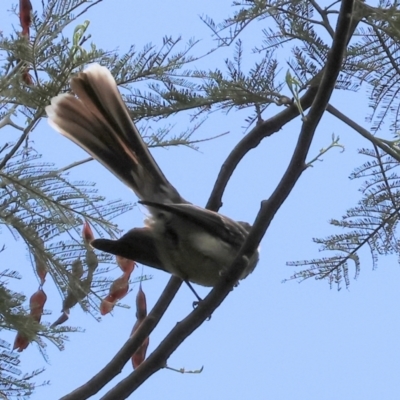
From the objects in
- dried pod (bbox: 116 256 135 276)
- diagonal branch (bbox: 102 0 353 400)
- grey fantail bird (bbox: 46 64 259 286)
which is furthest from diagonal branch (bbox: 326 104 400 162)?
dried pod (bbox: 116 256 135 276)

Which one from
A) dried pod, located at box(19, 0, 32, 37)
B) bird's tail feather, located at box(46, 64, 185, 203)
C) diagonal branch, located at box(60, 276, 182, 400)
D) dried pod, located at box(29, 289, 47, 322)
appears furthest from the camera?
bird's tail feather, located at box(46, 64, 185, 203)

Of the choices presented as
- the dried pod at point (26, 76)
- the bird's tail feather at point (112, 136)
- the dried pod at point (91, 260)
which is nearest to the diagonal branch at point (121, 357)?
the dried pod at point (91, 260)

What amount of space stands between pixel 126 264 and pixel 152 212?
0.99ft

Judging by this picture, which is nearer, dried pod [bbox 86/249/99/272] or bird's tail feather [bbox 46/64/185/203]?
dried pod [bbox 86/249/99/272]

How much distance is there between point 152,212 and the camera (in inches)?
111

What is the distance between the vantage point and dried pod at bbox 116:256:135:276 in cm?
255

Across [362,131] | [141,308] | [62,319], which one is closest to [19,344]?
[62,319]

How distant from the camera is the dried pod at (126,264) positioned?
2.55 metres

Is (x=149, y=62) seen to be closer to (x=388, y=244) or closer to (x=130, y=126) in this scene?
(x=130, y=126)

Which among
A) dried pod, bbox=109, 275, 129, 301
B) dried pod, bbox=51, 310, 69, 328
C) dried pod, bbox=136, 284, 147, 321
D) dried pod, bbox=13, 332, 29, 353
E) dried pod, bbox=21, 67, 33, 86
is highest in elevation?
dried pod, bbox=21, 67, 33, 86

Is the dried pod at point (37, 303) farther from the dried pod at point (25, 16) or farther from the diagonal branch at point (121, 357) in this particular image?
the dried pod at point (25, 16)

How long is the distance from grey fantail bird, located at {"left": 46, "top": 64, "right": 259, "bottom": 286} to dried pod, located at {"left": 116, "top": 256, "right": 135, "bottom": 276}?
0.22 feet

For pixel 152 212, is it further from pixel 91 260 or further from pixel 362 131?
pixel 362 131

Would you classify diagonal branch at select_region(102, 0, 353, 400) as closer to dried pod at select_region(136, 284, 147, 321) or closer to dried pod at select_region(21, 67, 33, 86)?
dried pod at select_region(136, 284, 147, 321)
